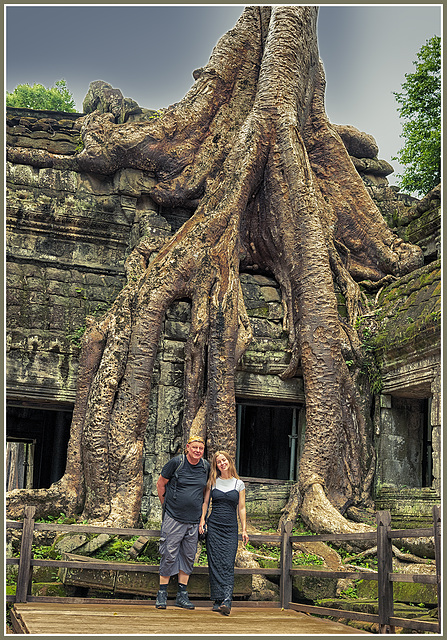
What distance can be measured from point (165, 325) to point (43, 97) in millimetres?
14480

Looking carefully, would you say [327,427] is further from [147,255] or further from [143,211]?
[143,211]

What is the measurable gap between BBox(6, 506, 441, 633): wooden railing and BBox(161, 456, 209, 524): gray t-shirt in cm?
53

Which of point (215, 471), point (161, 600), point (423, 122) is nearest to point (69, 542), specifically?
point (161, 600)

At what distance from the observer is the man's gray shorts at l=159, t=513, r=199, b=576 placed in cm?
484

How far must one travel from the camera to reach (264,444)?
10.4 m

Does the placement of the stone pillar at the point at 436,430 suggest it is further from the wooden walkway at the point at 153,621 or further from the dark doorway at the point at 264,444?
the dark doorway at the point at 264,444

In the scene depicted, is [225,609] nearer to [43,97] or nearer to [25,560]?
[25,560]

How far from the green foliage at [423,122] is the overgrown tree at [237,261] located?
3.95 meters

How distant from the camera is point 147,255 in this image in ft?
26.3

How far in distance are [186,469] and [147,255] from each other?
11.8ft

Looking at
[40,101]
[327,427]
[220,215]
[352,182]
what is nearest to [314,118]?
[352,182]

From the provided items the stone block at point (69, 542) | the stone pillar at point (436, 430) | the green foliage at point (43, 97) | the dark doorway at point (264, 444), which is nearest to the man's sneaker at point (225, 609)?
the stone block at point (69, 542)

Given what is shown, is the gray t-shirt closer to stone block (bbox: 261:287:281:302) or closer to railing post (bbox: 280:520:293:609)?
railing post (bbox: 280:520:293:609)

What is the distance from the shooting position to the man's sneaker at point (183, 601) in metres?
4.81
